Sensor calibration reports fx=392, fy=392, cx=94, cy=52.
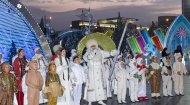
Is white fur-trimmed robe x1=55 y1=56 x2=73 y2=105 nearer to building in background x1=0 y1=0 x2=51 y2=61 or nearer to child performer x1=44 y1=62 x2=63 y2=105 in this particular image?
child performer x1=44 y1=62 x2=63 y2=105

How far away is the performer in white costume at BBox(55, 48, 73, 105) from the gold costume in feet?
3.47

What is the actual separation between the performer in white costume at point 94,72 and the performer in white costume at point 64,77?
1.51 meters

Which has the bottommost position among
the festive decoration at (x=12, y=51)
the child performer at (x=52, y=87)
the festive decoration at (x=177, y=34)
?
the child performer at (x=52, y=87)

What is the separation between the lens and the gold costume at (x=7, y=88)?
7418mm

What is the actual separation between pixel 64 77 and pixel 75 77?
49 cm

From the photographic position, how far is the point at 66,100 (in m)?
8.55

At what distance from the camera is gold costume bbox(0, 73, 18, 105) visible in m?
7.42

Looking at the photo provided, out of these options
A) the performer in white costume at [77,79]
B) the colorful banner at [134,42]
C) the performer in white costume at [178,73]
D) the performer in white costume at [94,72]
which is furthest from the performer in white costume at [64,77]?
the colorful banner at [134,42]

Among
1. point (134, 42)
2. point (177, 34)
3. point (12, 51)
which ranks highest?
point (177, 34)

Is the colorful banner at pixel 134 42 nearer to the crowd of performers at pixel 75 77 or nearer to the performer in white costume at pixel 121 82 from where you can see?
the crowd of performers at pixel 75 77

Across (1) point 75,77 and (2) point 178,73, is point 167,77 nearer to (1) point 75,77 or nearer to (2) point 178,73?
(2) point 178,73

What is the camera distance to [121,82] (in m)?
11.3

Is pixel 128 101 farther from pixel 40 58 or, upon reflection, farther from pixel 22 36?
pixel 22 36

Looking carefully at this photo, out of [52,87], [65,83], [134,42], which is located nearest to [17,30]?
[65,83]
